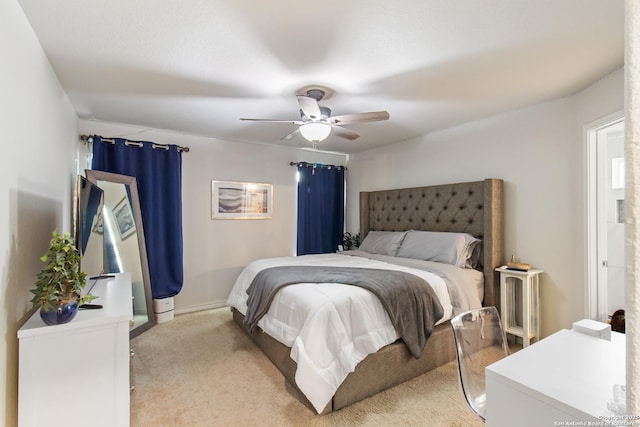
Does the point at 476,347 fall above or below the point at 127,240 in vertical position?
below

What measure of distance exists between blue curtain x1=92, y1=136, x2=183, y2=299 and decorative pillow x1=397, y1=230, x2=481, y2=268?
→ 2.79m

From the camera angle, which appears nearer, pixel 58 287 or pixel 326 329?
pixel 58 287

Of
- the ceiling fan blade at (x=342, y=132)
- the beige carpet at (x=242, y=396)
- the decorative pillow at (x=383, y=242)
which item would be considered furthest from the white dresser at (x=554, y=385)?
the decorative pillow at (x=383, y=242)

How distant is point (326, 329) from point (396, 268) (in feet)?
3.91

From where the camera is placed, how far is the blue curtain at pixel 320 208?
4.61 metres

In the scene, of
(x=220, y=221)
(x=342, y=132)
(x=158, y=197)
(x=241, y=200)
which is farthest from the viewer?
(x=241, y=200)

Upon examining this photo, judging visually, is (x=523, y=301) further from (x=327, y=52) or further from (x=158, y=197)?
(x=158, y=197)

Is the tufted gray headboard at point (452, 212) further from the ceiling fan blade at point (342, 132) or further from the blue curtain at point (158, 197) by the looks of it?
the blue curtain at point (158, 197)

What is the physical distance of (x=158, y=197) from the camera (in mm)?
3572

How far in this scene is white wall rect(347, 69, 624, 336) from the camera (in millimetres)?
2498

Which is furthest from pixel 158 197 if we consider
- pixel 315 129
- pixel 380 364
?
pixel 380 364

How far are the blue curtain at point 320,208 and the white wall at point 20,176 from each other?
2.98m

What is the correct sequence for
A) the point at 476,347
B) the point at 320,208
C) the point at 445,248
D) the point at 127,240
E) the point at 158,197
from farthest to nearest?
the point at 320,208, the point at 158,197, the point at 127,240, the point at 445,248, the point at 476,347

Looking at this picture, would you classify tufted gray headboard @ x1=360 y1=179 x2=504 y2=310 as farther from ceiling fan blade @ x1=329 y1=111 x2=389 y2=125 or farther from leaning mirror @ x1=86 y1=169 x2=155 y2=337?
leaning mirror @ x1=86 y1=169 x2=155 y2=337
